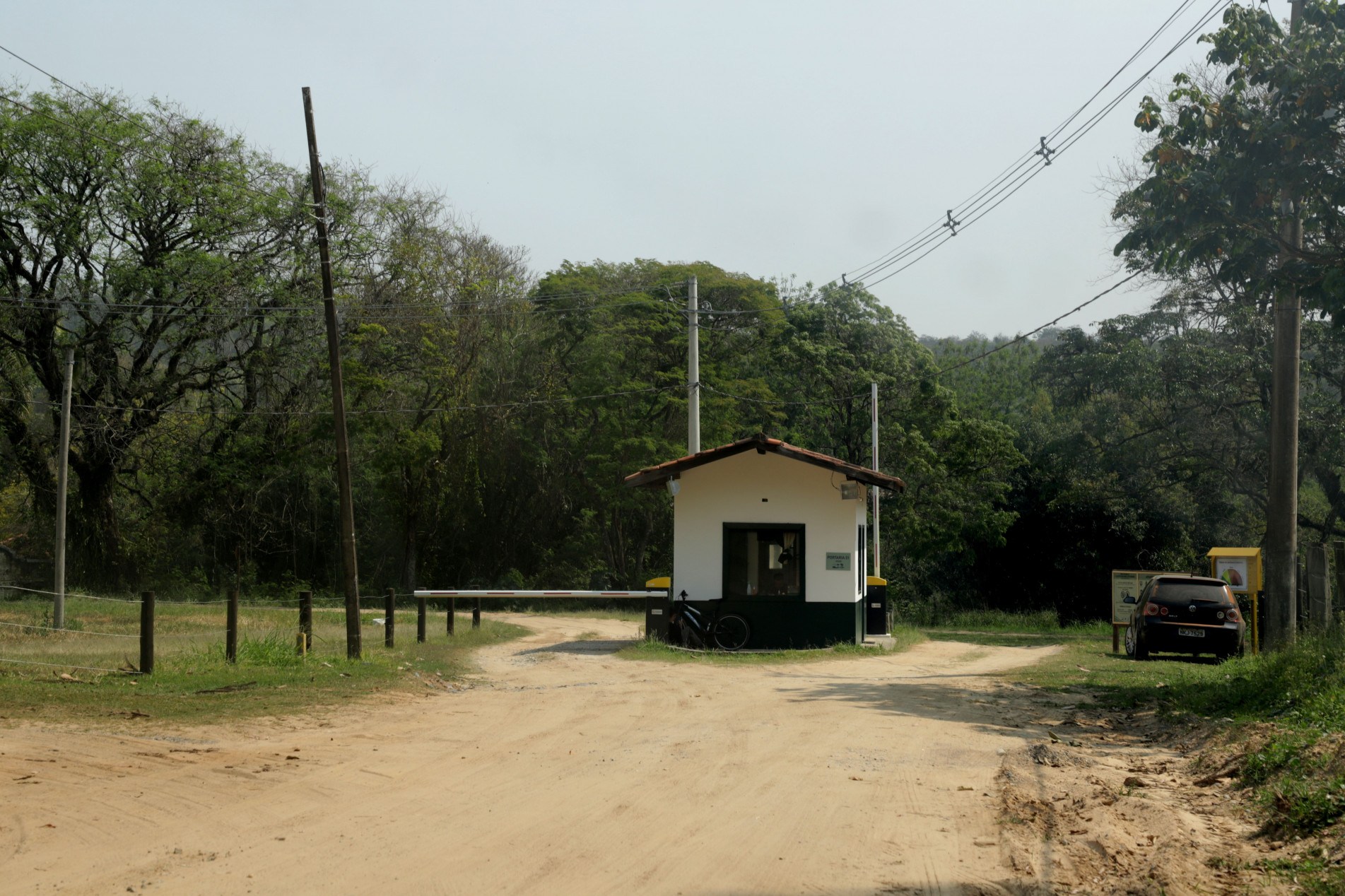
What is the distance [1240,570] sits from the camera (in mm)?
23328

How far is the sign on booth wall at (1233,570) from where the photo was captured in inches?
916

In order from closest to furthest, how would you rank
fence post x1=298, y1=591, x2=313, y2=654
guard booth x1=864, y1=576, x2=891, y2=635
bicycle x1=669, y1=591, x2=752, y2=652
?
fence post x1=298, y1=591, x2=313, y2=654, bicycle x1=669, y1=591, x2=752, y2=652, guard booth x1=864, y1=576, x2=891, y2=635

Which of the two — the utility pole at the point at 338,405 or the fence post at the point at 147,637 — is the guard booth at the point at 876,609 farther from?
the fence post at the point at 147,637

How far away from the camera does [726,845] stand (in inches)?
245

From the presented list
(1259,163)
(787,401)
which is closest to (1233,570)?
(1259,163)

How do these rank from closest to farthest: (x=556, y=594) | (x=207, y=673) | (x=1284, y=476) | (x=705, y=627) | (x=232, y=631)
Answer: (x=207, y=673) < (x=232, y=631) < (x=1284, y=476) < (x=705, y=627) < (x=556, y=594)

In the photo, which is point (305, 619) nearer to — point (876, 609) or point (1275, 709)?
point (876, 609)

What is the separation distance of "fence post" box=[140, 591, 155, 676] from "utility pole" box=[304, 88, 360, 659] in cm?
307

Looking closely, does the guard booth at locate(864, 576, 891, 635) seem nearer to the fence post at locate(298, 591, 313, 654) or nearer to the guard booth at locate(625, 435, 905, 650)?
the guard booth at locate(625, 435, 905, 650)

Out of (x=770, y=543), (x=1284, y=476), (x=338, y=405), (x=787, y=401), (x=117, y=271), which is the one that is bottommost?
(x=770, y=543)

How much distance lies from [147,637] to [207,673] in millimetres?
841

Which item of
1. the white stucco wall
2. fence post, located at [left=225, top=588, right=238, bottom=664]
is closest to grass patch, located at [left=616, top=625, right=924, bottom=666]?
the white stucco wall

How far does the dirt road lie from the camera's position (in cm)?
561

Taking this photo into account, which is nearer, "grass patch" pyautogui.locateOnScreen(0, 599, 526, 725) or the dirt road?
the dirt road
